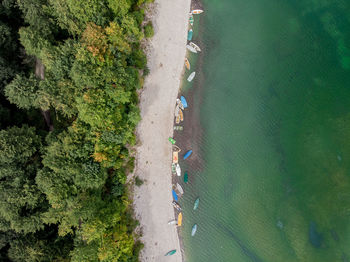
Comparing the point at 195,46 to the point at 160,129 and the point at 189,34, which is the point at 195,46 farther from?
the point at 160,129

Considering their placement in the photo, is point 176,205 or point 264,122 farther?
point 264,122

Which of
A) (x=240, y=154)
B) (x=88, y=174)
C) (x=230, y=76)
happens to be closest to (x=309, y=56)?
(x=230, y=76)

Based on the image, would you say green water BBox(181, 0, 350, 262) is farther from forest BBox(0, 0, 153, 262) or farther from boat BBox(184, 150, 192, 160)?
forest BBox(0, 0, 153, 262)

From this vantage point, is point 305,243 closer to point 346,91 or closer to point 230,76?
point 346,91

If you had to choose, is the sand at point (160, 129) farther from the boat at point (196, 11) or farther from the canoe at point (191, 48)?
the boat at point (196, 11)

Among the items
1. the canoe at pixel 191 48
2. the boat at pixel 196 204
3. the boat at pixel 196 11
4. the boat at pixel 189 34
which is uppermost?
the boat at pixel 196 11

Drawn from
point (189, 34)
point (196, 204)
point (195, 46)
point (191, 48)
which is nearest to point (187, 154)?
point (196, 204)

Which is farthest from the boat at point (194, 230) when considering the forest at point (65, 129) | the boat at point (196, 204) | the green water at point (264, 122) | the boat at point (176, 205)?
the forest at point (65, 129)
